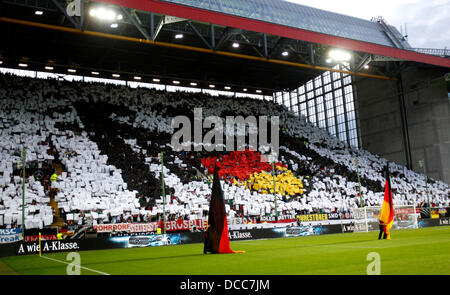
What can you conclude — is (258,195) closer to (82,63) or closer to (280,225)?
(280,225)

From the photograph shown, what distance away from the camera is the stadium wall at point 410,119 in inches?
2013

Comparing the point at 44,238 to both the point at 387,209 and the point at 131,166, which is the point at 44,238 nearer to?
the point at 131,166

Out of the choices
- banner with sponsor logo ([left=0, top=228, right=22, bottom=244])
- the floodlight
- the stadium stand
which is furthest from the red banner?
the floodlight

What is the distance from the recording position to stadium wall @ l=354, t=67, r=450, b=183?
51.1 metres

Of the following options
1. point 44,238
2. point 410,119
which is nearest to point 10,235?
point 44,238

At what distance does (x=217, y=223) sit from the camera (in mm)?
16734

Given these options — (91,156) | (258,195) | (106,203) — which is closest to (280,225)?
(258,195)

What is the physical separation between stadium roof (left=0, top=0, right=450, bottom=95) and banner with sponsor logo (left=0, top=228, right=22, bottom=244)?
1505 centimetres

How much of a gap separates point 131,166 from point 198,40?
A: 15368mm

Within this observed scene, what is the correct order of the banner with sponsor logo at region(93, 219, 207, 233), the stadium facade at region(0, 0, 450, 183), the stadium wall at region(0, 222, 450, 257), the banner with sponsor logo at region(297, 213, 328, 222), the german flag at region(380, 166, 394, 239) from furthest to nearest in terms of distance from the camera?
1. the banner with sponsor logo at region(297, 213, 328, 222)
2. the stadium facade at region(0, 0, 450, 183)
3. the banner with sponsor logo at region(93, 219, 207, 233)
4. the stadium wall at region(0, 222, 450, 257)
5. the german flag at region(380, 166, 394, 239)

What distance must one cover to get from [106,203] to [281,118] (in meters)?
32.8

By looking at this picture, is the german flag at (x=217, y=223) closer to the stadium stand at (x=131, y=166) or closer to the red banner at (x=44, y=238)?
the red banner at (x=44, y=238)

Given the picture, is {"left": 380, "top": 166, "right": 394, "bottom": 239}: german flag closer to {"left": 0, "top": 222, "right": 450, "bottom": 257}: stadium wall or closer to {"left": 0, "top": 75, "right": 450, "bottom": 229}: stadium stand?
{"left": 0, "top": 222, "right": 450, "bottom": 257}: stadium wall

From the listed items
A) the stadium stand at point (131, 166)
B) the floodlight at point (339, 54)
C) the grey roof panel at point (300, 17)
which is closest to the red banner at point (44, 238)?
the stadium stand at point (131, 166)
